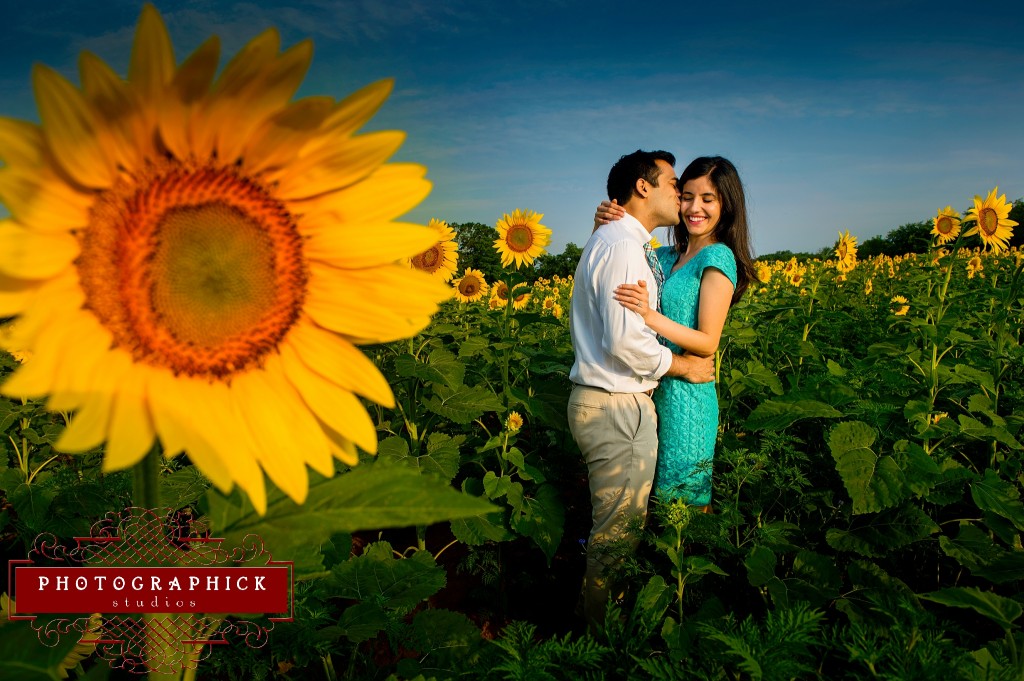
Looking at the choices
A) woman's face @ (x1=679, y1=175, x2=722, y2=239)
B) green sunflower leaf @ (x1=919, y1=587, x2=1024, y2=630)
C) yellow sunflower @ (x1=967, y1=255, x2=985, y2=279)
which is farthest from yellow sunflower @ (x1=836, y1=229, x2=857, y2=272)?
green sunflower leaf @ (x1=919, y1=587, x2=1024, y2=630)

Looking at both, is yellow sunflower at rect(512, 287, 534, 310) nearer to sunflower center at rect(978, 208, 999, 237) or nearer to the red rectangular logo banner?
sunflower center at rect(978, 208, 999, 237)

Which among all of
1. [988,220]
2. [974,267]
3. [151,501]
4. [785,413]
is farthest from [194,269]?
[974,267]

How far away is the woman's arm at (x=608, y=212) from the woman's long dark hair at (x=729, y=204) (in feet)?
1.68

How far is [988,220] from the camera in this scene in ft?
15.6

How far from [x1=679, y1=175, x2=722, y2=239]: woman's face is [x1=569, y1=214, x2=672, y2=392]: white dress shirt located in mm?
326

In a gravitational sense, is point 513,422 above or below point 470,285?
below

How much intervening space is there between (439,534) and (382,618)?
2726mm

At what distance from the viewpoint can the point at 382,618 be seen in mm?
1657

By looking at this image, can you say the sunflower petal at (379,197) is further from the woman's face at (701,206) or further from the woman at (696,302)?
the woman's face at (701,206)

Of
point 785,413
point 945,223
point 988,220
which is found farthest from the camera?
point 945,223

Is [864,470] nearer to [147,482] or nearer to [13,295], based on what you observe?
[147,482]

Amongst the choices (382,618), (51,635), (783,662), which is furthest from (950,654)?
(51,635)

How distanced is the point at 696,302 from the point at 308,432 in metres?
3.00

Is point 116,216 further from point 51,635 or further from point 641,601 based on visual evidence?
point 641,601
